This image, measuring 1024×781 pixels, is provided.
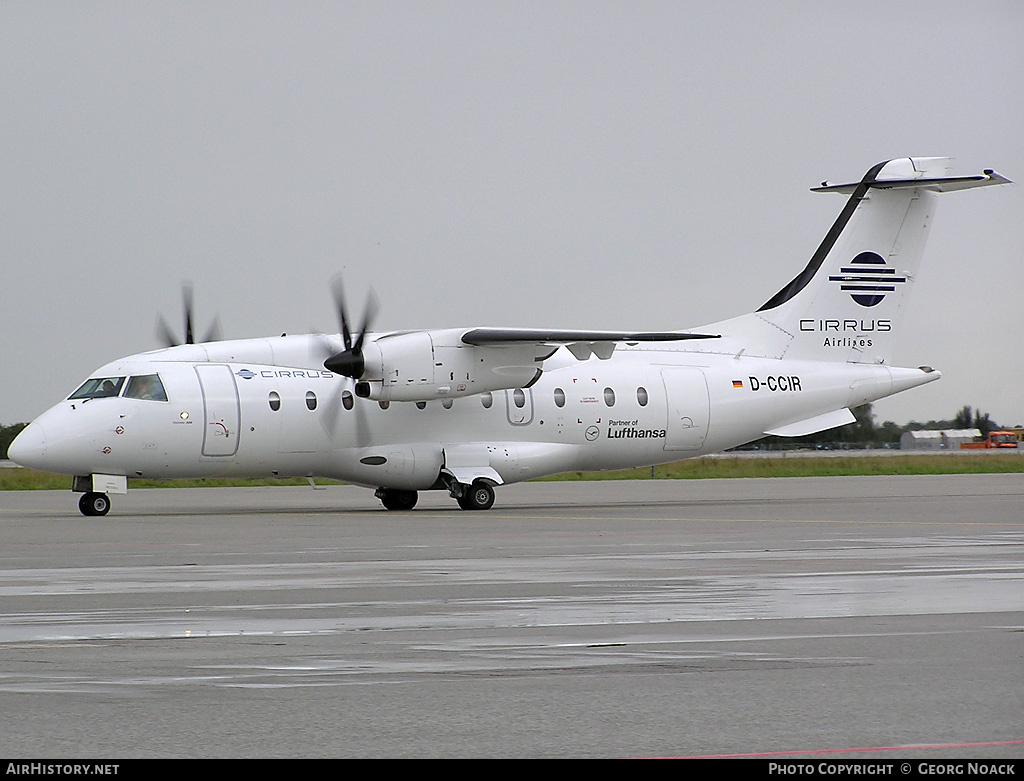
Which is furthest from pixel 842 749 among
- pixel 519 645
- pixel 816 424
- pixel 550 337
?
pixel 816 424

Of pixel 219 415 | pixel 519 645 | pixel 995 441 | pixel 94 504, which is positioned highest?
pixel 219 415

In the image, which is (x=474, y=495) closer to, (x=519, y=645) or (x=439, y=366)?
(x=439, y=366)

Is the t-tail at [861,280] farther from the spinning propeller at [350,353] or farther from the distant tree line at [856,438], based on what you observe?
the distant tree line at [856,438]

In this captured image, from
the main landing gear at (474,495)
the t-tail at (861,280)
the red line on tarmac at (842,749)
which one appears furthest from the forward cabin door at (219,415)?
the red line on tarmac at (842,749)

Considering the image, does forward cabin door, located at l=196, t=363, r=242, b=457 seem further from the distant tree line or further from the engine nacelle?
the distant tree line

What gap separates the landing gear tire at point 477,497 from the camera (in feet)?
103

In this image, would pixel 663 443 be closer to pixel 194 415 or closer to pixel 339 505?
pixel 339 505

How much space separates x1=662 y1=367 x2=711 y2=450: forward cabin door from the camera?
34.0 meters

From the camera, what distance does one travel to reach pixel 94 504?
28.7 meters

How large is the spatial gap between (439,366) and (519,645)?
20.8 metres

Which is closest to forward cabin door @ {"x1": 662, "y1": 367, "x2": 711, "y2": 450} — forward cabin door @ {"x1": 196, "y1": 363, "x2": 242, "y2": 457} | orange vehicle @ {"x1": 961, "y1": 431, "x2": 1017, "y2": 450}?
forward cabin door @ {"x1": 196, "y1": 363, "x2": 242, "y2": 457}

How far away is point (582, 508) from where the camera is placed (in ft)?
103

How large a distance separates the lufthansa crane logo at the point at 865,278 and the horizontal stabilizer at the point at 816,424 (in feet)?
10.5

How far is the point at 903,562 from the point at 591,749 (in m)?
10.6
